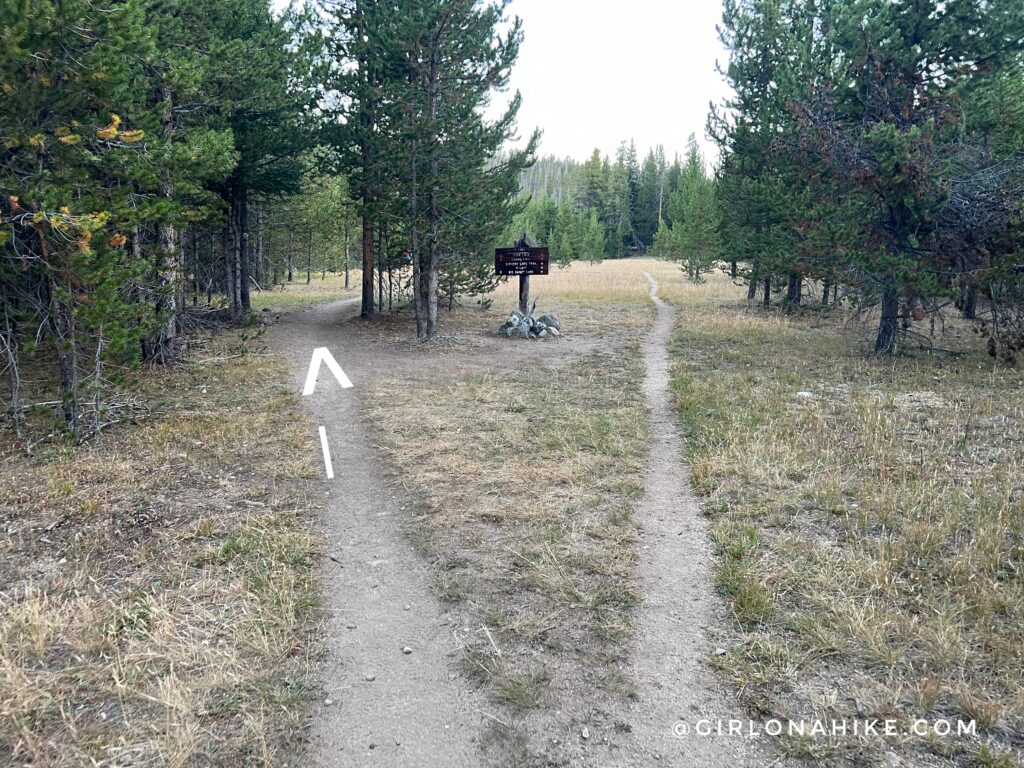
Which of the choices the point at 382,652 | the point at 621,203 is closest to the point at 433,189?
the point at 382,652

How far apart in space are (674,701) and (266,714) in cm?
243

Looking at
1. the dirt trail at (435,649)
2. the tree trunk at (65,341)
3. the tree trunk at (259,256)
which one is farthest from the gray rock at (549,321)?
the tree trunk at (259,256)

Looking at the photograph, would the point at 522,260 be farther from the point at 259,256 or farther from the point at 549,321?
the point at 259,256

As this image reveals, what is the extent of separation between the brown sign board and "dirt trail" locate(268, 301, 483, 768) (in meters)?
12.6

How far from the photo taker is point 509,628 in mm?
4547

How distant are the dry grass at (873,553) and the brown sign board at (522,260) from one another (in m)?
9.36

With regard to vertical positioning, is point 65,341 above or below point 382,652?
above

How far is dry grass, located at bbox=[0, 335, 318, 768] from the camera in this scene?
356 cm

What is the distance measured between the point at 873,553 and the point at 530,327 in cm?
1415

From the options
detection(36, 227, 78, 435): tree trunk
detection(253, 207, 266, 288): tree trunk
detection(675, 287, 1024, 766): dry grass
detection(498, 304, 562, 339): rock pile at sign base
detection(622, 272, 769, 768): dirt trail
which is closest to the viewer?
detection(622, 272, 769, 768): dirt trail

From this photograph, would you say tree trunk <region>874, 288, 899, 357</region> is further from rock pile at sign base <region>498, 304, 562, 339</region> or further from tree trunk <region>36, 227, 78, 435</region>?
tree trunk <region>36, 227, 78, 435</region>

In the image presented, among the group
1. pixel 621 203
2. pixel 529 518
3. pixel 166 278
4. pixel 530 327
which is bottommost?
pixel 529 518

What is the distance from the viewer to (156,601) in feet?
15.8

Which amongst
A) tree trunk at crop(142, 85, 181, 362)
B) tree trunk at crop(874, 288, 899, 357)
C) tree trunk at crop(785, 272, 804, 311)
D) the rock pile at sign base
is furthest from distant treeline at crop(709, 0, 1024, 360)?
tree trunk at crop(142, 85, 181, 362)
